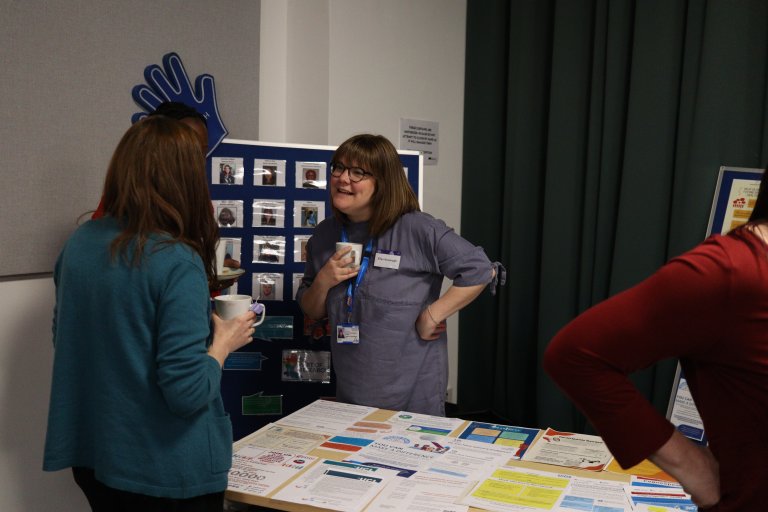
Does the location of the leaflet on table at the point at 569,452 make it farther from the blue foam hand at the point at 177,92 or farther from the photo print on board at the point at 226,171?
the blue foam hand at the point at 177,92

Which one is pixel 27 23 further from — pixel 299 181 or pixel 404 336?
pixel 404 336

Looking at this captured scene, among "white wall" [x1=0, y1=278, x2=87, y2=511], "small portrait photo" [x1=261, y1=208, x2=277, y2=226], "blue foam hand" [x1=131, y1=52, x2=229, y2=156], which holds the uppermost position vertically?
"blue foam hand" [x1=131, y1=52, x2=229, y2=156]

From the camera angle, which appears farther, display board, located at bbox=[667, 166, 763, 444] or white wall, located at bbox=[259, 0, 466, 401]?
white wall, located at bbox=[259, 0, 466, 401]

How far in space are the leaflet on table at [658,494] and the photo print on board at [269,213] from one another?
191 centimetres

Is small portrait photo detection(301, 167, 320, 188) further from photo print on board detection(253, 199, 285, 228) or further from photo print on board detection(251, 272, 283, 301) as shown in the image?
photo print on board detection(251, 272, 283, 301)

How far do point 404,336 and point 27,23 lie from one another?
165 centimetres

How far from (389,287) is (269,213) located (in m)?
0.93

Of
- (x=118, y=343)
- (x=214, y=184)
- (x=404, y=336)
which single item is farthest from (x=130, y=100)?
(x=118, y=343)

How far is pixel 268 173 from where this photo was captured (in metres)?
3.03

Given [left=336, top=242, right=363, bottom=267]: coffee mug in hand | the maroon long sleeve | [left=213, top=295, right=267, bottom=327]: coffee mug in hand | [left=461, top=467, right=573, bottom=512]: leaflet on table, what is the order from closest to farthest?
1. the maroon long sleeve
2. [left=461, top=467, right=573, bottom=512]: leaflet on table
3. [left=213, top=295, right=267, bottom=327]: coffee mug in hand
4. [left=336, top=242, right=363, bottom=267]: coffee mug in hand

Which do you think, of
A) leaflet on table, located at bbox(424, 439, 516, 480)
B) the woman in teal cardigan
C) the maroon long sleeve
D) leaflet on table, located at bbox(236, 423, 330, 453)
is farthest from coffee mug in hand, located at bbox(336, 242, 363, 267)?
the maroon long sleeve

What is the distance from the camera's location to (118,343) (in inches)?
53.6

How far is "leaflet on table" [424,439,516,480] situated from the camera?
63.6 inches

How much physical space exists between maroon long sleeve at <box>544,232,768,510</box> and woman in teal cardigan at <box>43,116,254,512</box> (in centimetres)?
74
